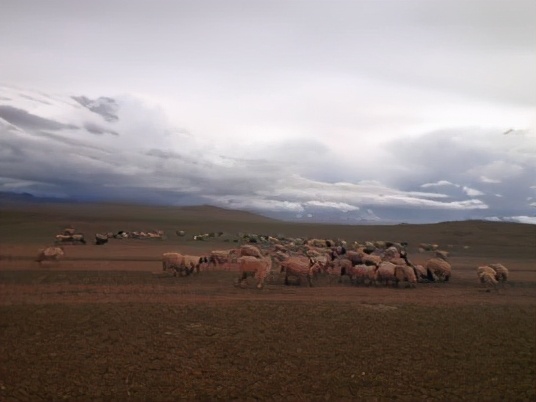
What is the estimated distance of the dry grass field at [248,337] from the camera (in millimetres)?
7906

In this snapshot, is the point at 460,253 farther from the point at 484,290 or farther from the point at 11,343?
the point at 11,343

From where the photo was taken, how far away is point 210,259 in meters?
19.1

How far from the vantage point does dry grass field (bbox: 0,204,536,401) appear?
7.91 m

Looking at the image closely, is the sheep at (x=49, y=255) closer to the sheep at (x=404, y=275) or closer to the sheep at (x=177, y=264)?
the sheep at (x=177, y=264)

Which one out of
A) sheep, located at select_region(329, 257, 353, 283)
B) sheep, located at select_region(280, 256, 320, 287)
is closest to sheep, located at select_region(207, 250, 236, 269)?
sheep, located at select_region(280, 256, 320, 287)

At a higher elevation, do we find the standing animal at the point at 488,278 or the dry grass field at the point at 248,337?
the standing animal at the point at 488,278

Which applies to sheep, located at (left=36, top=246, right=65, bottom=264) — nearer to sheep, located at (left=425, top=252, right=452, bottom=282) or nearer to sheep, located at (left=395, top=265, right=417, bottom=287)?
sheep, located at (left=395, top=265, right=417, bottom=287)

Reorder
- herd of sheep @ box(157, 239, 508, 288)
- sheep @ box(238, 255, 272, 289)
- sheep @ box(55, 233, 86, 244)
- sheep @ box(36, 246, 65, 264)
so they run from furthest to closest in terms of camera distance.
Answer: sheep @ box(55, 233, 86, 244) → sheep @ box(36, 246, 65, 264) → herd of sheep @ box(157, 239, 508, 288) → sheep @ box(238, 255, 272, 289)

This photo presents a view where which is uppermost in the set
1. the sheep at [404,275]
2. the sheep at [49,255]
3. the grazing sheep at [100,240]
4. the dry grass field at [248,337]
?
the sheep at [404,275]

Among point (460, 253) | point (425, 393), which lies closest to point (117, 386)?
point (425, 393)

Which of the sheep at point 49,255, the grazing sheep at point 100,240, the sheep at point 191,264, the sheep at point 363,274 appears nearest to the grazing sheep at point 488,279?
the sheep at point 363,274

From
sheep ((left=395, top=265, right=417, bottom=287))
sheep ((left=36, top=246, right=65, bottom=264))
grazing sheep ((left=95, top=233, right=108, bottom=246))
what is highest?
sheep ((left=395, top=265, right=417, bottom=287))

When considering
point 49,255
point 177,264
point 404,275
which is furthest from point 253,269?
point 49,255

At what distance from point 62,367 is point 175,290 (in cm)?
579
